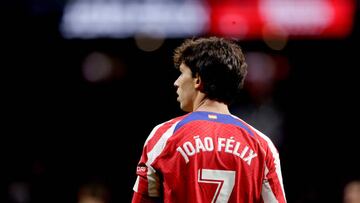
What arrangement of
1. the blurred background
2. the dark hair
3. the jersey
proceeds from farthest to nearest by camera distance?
the blurred background → the dark hair → the jersey

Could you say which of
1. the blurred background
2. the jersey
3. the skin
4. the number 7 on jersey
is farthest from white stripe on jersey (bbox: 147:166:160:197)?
the blurred background

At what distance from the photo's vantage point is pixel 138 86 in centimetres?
950

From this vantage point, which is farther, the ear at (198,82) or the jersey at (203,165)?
the ear at (198,82)

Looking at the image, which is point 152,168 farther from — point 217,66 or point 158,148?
point 217,66

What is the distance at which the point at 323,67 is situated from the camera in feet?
30.9

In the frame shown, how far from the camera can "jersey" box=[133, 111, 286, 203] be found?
2.74m

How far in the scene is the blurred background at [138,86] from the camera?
7.47 m

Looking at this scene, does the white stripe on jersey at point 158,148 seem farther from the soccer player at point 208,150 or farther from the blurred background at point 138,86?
the blurred background at point 138,86

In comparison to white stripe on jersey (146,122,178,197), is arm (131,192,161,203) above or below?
below

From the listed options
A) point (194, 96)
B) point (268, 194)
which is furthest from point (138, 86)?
point (268, 194)

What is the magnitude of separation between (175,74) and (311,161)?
2.08 m

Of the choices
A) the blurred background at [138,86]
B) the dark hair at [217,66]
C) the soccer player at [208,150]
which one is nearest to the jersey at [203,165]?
Result: the soccer player at [208,150]

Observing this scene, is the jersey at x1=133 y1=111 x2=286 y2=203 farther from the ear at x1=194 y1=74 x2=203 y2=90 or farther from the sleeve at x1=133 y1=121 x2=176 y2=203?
the ear at x1=194 y1=74 x2=203 y2=90

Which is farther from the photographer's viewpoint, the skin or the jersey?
the skin
